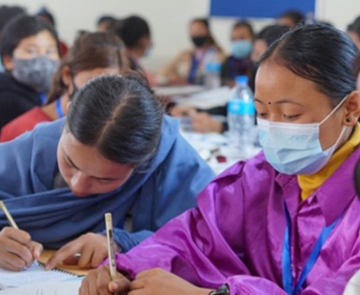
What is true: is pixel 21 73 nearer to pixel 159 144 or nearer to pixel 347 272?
pixel 159 144

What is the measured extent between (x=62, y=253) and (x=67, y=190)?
0.56ft

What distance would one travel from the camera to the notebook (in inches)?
53.9

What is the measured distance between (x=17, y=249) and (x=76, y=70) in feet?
3.05

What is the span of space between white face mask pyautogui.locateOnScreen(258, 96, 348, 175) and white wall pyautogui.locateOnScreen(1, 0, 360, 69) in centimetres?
561

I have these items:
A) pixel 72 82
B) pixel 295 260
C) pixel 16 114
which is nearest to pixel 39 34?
pixel 16 114

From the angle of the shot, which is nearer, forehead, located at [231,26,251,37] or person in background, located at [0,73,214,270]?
person in background, located at [0,73,214,270]

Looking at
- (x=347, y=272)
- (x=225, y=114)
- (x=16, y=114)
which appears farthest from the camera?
(x=225, y=114)

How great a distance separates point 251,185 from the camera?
1528 mm

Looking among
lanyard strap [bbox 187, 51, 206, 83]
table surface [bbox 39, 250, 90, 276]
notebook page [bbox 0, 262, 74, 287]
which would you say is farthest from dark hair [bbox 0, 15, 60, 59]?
lanyard strap [bbox 187, 51, 206, 83]

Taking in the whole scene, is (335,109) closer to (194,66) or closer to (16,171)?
(16,171)

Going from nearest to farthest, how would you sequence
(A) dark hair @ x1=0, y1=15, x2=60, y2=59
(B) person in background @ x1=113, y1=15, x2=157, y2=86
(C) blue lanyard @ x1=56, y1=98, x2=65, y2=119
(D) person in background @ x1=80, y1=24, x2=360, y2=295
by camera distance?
1. (D) person in background @ x1=80, y1=24, x2=360, y2=295
2. (C) blue lanyard @ x1=56, y1=98, x2=65, y2=119
3. (A) dark hair @ x1=0, y1=15, x2=60, y2=59
4. (B) person in background @ x1=113, y1=15, x2=157, y2=86

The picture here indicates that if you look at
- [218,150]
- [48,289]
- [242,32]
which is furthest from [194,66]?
[48,289]

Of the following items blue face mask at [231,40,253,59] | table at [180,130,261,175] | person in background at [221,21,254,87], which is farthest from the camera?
blue face mask at [231,40,253,59]

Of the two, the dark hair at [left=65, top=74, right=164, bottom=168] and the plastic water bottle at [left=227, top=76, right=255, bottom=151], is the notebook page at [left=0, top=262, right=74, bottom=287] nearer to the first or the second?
the dark hair at [left=65, top=74, right=164, bottom=168]
